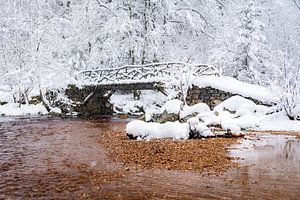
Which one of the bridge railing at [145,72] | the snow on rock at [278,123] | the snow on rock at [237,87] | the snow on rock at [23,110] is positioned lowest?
the snow on rock at [23,110]

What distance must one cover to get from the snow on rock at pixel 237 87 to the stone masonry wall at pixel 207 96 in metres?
0.22

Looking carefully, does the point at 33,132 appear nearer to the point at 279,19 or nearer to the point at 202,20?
the point at 202,20

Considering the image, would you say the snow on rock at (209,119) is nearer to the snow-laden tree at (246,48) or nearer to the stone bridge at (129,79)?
the stone bridge at (129,79)

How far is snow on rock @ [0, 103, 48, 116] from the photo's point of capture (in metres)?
24.4

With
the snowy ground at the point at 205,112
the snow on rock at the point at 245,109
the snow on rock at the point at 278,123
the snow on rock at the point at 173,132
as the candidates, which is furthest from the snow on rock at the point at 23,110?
the snow on rock at the point at 278,123

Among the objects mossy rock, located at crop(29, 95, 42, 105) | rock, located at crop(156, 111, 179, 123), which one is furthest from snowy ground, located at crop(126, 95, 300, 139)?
mossy rock, located at crop(29, 95, 42, 105)

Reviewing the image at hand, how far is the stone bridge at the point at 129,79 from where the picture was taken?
2202cm

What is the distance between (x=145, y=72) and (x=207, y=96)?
15.8 ft

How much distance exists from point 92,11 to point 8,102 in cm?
866

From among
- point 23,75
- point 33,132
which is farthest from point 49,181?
point 23,75

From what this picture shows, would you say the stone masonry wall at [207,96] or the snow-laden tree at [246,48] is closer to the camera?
the stone masonry wall at [207,96]

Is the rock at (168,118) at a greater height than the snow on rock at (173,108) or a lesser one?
lesser

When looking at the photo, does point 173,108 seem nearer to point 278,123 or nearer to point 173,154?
point 278,123

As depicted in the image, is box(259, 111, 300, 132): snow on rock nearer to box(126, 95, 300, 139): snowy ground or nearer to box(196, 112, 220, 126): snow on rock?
box(126, 95, 300, 139): snowy ground
